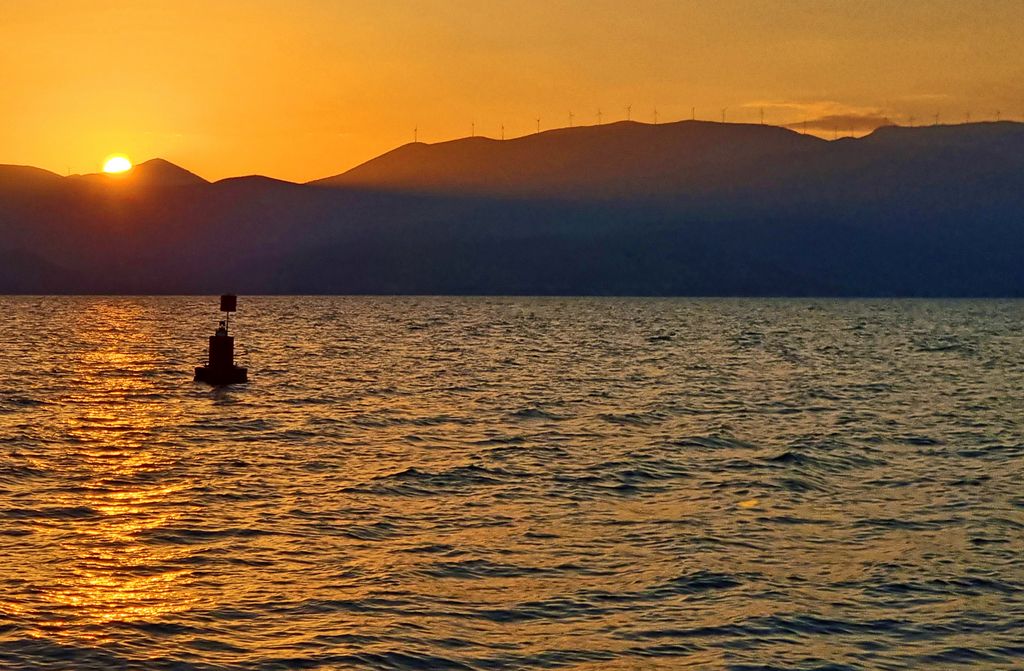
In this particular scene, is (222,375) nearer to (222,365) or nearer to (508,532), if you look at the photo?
(222,365)

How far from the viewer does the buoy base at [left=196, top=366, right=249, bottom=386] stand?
53344 millimetres

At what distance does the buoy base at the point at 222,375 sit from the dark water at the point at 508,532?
406 centimetres

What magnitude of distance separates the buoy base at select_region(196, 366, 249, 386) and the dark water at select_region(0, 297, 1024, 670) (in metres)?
4.06

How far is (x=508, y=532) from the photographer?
2127 centimetres

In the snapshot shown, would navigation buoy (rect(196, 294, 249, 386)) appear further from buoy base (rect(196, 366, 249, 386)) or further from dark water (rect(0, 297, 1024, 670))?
dark water (rect(0, 297, 1024, 670))

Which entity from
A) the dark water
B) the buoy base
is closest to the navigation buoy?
the buoy base

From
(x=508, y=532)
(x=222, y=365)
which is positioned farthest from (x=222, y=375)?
(x=508, y=532)

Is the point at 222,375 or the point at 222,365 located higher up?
the point at 222,365

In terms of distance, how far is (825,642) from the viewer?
1522 centimetres

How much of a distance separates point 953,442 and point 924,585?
18192 millimetres

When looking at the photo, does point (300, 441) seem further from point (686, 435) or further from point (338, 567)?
point (338, 567)

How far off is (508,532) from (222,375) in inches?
1354

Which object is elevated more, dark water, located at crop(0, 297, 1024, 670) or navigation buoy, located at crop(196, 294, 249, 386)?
navigation buoy, located at crop(196, 294, 249, 386)

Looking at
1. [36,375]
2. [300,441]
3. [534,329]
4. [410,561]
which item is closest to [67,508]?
[410,561]
